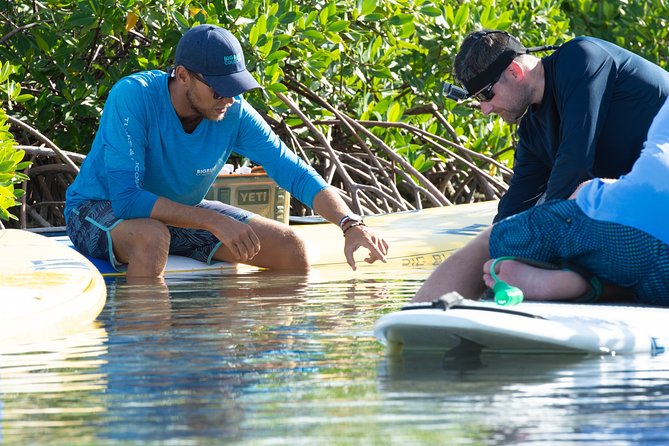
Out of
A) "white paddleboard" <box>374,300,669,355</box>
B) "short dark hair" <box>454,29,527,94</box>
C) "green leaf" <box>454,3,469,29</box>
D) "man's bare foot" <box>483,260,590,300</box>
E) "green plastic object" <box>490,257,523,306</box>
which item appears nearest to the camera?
"white paddleboard" <box>374,300,669,355</box>

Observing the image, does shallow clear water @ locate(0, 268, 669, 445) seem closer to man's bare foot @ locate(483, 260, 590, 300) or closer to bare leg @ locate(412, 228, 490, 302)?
bare leg @ locate(412, 228, 490, 302)

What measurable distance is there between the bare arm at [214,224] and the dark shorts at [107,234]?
20 cm

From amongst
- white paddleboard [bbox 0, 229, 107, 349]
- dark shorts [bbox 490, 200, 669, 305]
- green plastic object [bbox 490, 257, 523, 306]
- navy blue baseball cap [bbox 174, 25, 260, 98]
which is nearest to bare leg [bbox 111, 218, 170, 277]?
white paddleboard [bbox 0, 229, 107, 349]

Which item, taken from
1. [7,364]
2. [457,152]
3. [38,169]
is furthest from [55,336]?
[457,152]

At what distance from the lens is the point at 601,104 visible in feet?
13.4

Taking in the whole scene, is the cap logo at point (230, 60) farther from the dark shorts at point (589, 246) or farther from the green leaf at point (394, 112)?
the green leaf at point (394, 112)

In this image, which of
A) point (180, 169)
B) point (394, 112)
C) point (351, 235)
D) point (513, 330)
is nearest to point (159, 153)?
point (180, 169)

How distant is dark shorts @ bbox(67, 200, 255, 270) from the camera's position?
5.16 m

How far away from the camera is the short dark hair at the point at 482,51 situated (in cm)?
414

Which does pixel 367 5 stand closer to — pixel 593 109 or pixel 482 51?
pixel 482 51

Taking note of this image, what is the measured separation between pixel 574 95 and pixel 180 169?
5.95 feet

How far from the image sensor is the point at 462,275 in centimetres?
361

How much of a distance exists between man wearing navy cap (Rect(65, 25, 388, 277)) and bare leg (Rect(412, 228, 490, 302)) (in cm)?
114

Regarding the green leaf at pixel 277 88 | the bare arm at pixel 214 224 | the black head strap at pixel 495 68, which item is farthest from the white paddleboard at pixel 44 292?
the green leaf at pixel 277 88
